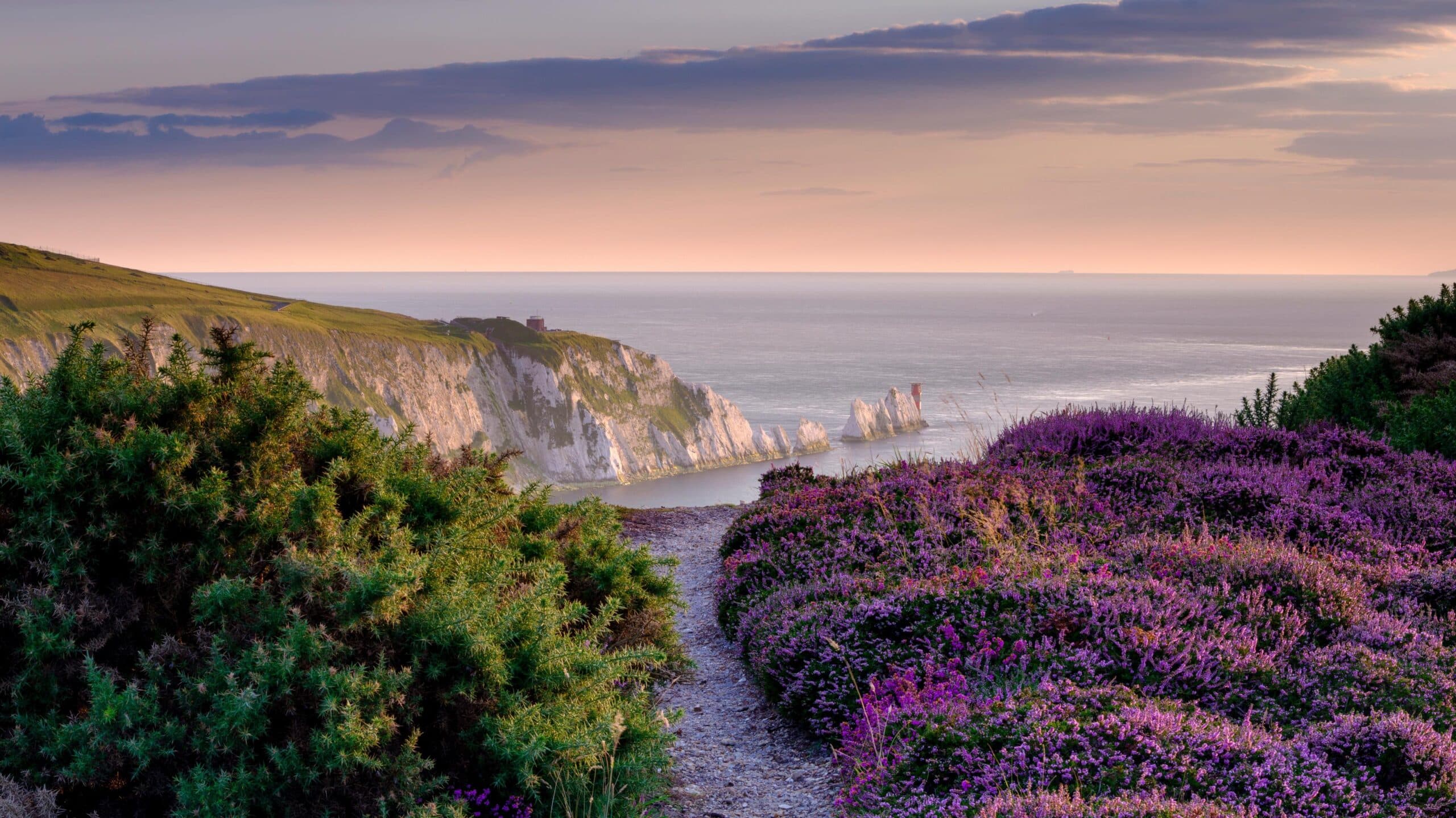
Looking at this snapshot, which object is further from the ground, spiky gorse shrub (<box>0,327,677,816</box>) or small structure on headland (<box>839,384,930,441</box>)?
spiky gorse shrub (<box>0,327,677,816</box>)

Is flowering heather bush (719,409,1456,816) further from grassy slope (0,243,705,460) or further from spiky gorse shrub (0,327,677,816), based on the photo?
grassy slope (0,243,705,460)

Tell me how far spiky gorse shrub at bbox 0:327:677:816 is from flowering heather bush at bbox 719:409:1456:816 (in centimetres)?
167

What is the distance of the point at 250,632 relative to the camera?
473 centimetres

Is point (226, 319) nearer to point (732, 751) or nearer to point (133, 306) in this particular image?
point (133, 306)

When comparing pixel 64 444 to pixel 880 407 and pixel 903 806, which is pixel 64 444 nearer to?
pixel 903 806

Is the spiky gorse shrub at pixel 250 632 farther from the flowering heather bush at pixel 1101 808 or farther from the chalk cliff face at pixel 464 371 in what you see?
the chalk cliff face at pixel 464 371

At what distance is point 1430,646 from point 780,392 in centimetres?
14663

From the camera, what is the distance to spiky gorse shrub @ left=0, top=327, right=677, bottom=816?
4.48m

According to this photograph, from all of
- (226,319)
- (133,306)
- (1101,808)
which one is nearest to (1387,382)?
(1101,808)

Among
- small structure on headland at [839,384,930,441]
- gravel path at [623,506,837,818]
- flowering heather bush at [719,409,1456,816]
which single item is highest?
flowering heather bush at [719,409,1456,816]

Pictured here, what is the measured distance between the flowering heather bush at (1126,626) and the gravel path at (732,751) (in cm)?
26

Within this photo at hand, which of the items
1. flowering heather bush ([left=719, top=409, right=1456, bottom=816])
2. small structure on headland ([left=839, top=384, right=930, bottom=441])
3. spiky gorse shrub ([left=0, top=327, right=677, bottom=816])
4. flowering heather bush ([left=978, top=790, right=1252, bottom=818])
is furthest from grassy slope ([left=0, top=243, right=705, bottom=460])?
flowering heather bush ([left=978, top=790, right=1252, bottom=818])

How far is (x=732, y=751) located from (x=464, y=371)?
4066 inches

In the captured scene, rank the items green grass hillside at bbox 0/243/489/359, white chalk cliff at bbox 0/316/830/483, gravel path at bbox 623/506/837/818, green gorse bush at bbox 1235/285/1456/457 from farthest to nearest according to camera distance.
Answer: white chalk cliff at bbox 0/316/830/483, green grass hillside at bbox 0/243/489/359, green gorse bush at bbox 1235/285/1456/457, gravel path at bbox 623/506/837/818
